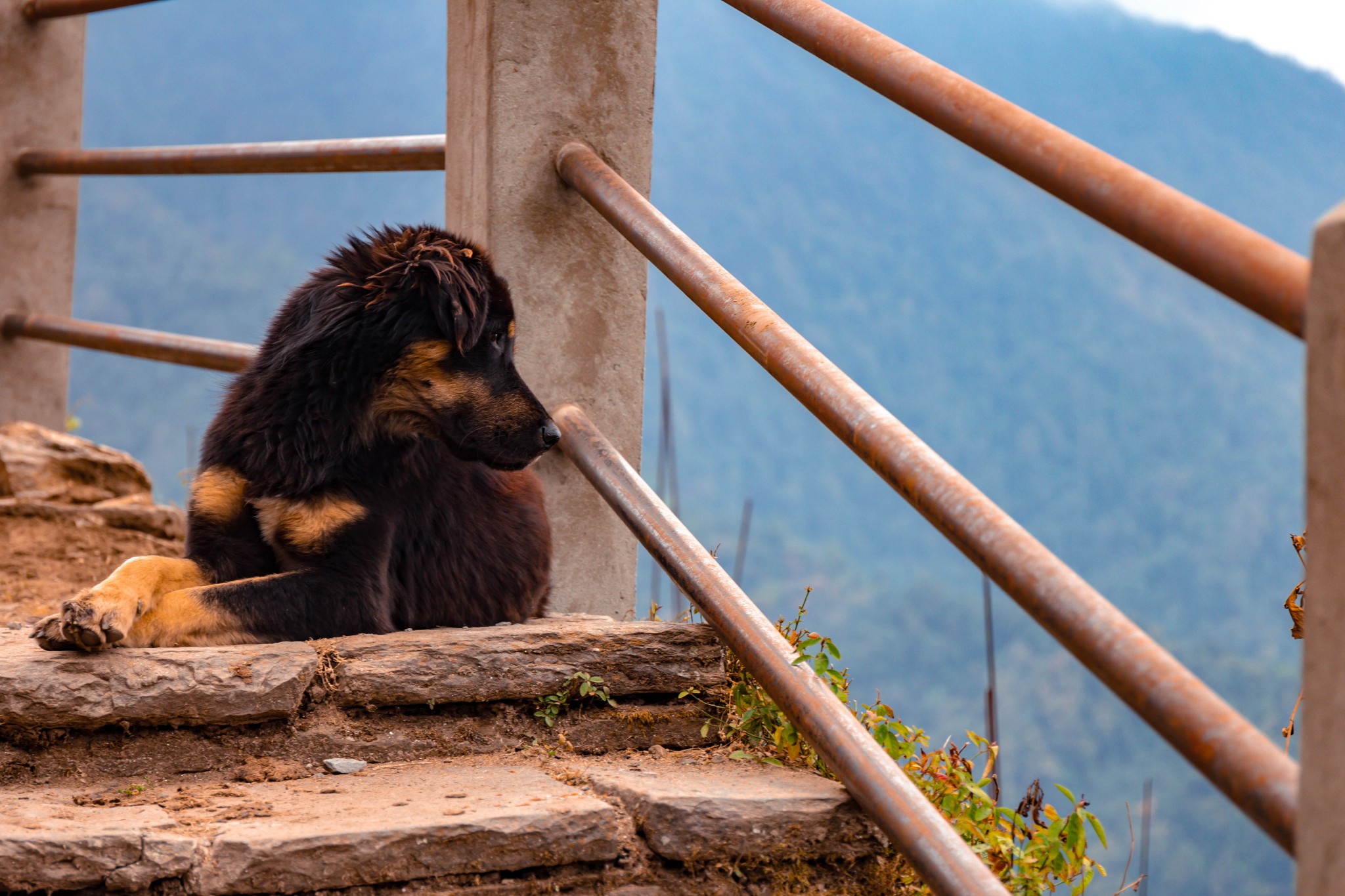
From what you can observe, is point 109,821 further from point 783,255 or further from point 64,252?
point 783,255

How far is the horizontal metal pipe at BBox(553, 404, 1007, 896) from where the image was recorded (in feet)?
4.83

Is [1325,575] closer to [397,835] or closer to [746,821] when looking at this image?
[746,821]

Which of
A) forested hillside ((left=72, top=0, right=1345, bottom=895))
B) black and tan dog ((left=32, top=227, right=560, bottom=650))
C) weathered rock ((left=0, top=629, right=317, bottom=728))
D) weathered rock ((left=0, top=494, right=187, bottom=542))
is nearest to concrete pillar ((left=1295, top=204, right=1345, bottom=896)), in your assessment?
weathered rock ((left=0, top=629, right=317, bottom=728))

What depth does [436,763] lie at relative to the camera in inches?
80.6

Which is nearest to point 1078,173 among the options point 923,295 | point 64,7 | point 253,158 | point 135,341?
point 253,158

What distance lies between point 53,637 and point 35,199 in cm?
325

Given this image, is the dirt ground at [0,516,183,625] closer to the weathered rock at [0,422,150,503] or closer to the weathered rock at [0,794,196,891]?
the weathered rock at [0,422,150,503]

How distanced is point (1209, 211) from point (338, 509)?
1743 millimetres

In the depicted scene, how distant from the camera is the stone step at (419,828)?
1547mm

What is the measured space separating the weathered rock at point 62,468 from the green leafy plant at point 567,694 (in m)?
2.58

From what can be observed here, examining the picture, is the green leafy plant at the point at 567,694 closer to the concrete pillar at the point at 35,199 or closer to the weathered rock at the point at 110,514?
the weathered rock at the point at 110,514

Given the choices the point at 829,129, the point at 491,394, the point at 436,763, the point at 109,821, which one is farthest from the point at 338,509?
the point at 829,129

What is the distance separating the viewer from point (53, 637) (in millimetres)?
1936

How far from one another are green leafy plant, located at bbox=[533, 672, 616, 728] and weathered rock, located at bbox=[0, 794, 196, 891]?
72cm
